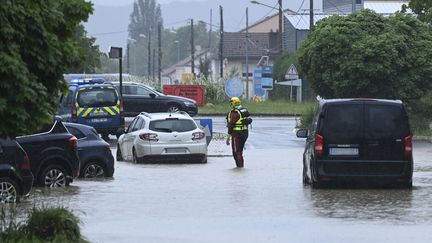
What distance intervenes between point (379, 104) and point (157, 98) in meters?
27.4

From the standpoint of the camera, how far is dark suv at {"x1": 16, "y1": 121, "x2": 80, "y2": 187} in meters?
22.7

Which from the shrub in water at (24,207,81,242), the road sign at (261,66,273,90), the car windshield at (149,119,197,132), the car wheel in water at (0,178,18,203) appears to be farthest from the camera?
the road sign at (261,66,273,90)

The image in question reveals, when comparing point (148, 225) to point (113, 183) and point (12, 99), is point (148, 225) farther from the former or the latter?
point (113, 183)

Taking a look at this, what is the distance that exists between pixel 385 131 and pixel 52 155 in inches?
241

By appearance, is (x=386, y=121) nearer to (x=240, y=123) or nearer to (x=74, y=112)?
(x=240, y=123)

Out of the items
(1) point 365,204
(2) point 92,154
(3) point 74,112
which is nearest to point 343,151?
(1) point 365,204

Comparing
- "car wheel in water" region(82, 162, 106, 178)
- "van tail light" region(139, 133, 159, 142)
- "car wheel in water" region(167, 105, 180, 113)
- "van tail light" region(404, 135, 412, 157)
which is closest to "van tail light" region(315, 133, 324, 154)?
"van tail light" region(404, 135, 412, 157)

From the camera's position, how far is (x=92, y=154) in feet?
85.2

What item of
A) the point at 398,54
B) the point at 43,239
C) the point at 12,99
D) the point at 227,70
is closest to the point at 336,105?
the point at 43,239

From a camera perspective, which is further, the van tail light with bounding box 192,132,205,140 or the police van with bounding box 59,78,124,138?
the police van with bounding box 59,78,124,138

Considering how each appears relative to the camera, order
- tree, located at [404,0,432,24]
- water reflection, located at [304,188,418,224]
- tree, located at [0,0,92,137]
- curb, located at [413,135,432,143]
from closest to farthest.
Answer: tree, located at [0,0,92,137]
water reflection, located at [304,188,418,224]
curb, located at [413,135,432,143]
tree, located at [404,0,432,24]

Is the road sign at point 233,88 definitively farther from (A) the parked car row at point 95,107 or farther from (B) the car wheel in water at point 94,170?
(B) the car wheel in water at point 94,170

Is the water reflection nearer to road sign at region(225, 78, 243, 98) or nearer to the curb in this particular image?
the curb

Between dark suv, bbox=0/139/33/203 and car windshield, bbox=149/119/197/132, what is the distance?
12130mm
